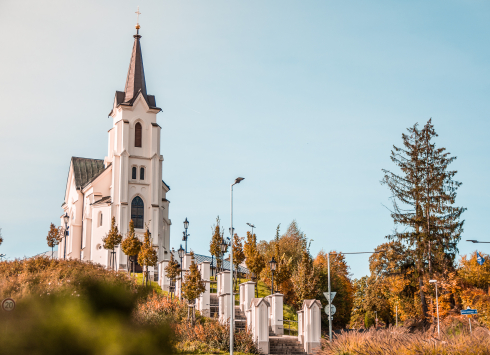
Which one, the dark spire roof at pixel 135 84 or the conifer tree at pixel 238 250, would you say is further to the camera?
the dark spire roof at pixel 135 84

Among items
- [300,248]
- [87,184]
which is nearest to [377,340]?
[300,248]

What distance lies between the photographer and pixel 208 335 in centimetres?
2523

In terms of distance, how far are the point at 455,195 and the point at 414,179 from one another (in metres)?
3.30

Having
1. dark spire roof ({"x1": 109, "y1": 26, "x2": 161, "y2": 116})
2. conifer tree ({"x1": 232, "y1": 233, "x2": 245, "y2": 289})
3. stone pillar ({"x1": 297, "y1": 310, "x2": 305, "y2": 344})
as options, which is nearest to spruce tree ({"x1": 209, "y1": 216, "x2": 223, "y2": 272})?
conifer tree ({"x1": 232, "y1": 233, "x2": 245, "y2": 289})

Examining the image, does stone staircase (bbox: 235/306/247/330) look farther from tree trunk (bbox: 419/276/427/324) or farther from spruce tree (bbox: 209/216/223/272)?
tree trunk (bbox: 419/276/427/324)

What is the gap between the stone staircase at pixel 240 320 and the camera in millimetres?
28320

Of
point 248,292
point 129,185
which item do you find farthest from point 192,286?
point 129,185

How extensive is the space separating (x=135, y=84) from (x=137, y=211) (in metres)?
13.1

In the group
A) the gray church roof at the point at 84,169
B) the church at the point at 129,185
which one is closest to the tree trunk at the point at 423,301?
the church at the point at 129,185

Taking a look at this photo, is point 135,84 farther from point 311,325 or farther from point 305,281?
point 311,325

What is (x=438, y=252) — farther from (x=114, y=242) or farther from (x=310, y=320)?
(x=114, y=242)

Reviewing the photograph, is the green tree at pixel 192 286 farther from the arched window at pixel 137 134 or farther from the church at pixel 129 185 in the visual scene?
the arched window at pixel 137 134

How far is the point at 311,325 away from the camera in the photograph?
86.9 ft

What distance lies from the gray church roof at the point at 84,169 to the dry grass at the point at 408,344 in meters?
44.0
